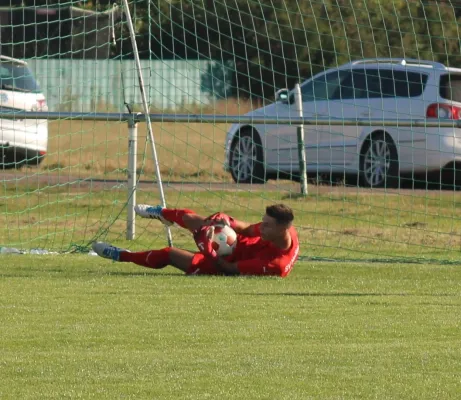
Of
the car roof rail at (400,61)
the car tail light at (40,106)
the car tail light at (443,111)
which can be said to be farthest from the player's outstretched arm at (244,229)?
the car tail light at (40,106)

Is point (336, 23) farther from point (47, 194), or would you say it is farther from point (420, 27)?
point (47, 194)

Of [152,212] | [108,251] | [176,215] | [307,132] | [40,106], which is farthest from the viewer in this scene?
[40,106]

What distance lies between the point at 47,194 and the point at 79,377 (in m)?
10.0

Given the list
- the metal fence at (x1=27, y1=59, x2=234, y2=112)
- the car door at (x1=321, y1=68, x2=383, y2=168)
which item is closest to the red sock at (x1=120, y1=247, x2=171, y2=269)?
the metal fence at (x1=27, y1=59, x2=234, y2=112)

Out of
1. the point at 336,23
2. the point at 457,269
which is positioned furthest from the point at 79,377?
the point at 336,23

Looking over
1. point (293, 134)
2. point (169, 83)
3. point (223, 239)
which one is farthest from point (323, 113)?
point (223, 239)

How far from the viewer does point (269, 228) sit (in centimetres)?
996

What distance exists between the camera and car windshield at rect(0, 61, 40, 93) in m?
16.4

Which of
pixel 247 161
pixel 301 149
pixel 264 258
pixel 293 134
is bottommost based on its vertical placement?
pixel 264 258

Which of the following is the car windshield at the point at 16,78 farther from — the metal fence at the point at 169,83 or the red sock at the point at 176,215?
the red sock at the point at 176,215

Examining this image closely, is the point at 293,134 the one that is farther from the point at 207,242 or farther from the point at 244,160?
the point at 207,242

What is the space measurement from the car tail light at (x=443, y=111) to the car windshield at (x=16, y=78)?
4.89 m

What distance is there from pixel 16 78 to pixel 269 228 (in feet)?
23.2

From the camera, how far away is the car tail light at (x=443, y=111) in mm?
15906
